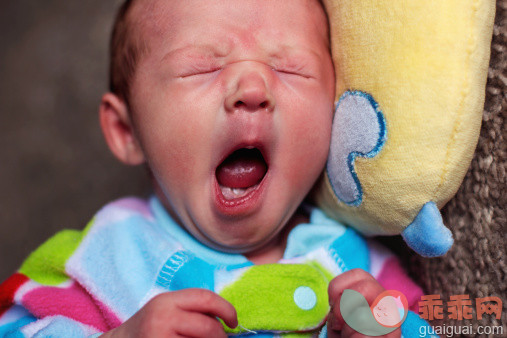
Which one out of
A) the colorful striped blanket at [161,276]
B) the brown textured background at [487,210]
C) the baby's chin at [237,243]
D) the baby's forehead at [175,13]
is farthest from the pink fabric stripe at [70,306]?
the brown textured background at [487,210]

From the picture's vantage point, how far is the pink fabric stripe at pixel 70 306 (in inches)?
37.6

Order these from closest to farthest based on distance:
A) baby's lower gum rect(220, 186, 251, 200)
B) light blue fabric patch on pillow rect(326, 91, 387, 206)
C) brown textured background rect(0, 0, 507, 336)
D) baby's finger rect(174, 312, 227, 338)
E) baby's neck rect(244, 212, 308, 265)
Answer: baby's finger rect(174, 312, 227, 338) → light blue fabric patch on pillow rect(326, 91, 387, 206) → baby's lower gum rect(220, 186, 251, 200) → baby's neck rect(244, 212, 308, 265) → brown textured background rect(0, 0, 507, 336)

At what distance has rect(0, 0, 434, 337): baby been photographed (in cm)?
91

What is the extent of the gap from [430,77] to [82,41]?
1.24 metres

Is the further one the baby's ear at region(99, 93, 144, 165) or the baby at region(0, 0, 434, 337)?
the baby's ear at region(99, 93, 144, 165)

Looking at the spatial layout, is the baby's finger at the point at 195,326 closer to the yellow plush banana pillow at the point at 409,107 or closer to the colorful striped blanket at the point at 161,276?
the colorful striped blanket at the point at 161,276

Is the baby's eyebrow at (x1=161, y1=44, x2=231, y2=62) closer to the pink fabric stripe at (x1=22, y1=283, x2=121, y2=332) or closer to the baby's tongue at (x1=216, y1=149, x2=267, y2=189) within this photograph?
the baby's tongue at (x1=216, y1=149, x2=267, y2=189)

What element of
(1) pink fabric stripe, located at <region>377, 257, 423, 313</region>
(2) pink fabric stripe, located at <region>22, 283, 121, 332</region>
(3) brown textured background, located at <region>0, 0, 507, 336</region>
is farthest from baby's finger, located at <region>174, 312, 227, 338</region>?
(3) brown textured background, located at <region>0, 0, 507, 336</region>

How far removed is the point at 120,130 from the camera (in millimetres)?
1147

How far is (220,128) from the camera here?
90cm

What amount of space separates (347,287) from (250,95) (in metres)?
0.34

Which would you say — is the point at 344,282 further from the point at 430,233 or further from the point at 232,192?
the point at 232,192

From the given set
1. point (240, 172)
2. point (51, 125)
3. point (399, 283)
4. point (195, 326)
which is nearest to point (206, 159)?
point (240, 172)

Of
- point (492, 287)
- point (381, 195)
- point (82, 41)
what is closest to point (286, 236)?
point (381, 195)
